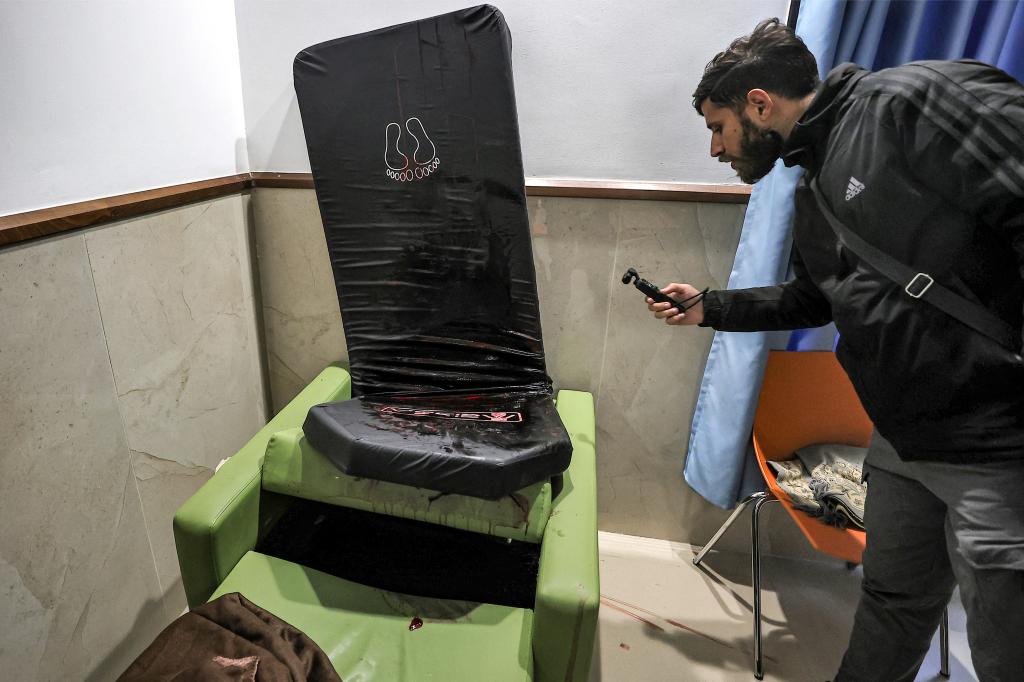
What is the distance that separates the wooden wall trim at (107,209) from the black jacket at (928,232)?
1.33 m

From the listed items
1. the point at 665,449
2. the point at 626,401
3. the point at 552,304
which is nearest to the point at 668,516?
the point at 665,449

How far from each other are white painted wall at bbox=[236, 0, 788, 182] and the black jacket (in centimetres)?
47

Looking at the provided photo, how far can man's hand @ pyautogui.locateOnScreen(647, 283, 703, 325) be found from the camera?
1160 mm

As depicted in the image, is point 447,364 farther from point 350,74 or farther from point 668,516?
point 668,516

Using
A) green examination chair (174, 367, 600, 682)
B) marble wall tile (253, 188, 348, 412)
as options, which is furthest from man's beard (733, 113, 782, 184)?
marble wall tile (253, 188, 348, 412)

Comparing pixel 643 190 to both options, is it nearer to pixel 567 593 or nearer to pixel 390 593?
pixel 567 593

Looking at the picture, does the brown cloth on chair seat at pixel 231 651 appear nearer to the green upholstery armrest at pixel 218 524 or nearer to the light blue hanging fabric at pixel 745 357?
the green upholstery armrest at pixel 218 524

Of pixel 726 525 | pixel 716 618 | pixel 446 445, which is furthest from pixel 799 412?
pixel 446 445

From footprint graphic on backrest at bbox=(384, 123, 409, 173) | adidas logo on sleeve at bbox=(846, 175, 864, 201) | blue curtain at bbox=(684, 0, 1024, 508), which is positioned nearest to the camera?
adidas logo on sleeve at bbox=(846, 175, 864, 201)

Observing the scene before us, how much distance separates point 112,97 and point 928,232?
1.54 m

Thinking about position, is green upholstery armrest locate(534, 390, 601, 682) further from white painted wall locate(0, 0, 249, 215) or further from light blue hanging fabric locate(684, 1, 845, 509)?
white painted wall locate(0, 0, 249, 215)

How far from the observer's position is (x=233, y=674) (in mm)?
806

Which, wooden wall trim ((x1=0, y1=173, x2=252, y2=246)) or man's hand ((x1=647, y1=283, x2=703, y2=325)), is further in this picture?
man's hand ((x1=647, y1=283, x2=703, y2=325))

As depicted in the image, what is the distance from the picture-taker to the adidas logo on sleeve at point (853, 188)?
0.85 metres
